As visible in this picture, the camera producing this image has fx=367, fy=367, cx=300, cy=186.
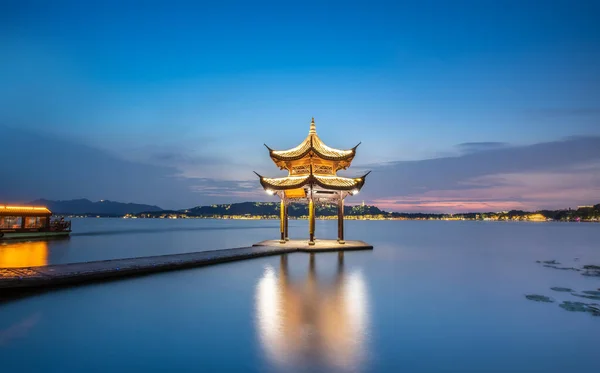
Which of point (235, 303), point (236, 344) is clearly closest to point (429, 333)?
point (236, 344)

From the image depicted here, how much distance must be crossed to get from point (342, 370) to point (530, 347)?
462 cm

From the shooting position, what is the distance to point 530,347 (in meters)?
8.05

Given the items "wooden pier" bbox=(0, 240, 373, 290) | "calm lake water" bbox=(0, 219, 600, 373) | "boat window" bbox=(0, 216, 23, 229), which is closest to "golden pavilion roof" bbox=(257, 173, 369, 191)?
"wooden pier" bbox=(0, 240, 373, 290)

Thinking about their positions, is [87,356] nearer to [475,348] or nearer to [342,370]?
[342,370]

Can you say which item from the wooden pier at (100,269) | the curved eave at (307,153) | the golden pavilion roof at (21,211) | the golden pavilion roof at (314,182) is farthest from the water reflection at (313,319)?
the golden pavilion roof at (21,211)

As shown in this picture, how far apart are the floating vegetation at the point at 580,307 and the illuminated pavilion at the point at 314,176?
1418 centimetres

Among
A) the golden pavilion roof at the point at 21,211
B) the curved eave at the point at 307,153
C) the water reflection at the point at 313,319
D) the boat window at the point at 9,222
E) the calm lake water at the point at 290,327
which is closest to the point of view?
the calm lake water at the point at 290,327

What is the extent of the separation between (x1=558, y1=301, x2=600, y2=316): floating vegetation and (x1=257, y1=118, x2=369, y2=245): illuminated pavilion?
14.2m

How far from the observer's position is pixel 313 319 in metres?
9.41

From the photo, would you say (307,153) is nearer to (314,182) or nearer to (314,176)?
(314,176)

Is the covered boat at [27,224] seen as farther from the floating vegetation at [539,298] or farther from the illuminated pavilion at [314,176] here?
the floating vegetation at [539,298]

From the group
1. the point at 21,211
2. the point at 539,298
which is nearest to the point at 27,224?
the point at 21,211

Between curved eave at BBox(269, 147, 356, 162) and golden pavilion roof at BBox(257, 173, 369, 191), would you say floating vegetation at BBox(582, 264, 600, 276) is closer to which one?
golden pavilion roof at BBox(257, 173, 369, 191)

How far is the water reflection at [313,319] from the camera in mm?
7086
